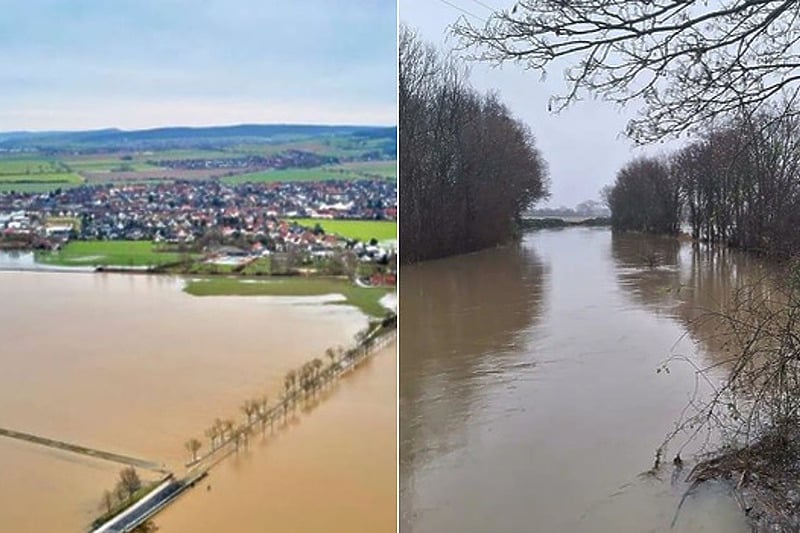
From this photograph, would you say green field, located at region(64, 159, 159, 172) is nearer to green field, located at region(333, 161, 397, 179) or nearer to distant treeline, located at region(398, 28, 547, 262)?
green field, located at region(333, 161, 397, 179)

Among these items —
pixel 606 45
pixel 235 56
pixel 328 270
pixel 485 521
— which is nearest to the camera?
pixel 606 45

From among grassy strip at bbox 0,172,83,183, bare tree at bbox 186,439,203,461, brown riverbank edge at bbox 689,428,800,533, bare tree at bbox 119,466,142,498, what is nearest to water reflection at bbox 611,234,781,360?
brown riverbank edge at bbox 689,428,800,533

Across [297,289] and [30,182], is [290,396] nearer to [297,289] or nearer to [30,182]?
[297,289]

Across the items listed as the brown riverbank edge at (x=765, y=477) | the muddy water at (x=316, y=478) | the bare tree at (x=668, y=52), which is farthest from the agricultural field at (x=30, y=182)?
the brown riverbank edge at (x=765, y=477)

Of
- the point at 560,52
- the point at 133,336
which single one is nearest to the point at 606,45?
the point at 560,52

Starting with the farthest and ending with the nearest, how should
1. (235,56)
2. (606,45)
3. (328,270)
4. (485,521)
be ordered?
(328,270), (235,56), (485,521), (606,45)

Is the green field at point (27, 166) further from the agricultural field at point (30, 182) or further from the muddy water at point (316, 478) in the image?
the muddy water at point (316, 478)

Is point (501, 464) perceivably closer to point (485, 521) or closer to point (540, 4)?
point (485, 521)
